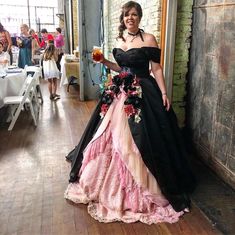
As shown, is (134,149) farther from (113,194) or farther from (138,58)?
(138,58)

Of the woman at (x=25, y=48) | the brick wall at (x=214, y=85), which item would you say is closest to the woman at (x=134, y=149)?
the brick wall at (x=214, y=85)

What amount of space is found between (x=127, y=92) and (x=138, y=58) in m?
0.26

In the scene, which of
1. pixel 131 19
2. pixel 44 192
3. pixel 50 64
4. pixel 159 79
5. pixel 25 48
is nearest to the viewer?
pixel 131 19

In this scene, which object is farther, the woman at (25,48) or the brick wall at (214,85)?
the woman at (25,48)

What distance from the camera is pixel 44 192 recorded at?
2428mm

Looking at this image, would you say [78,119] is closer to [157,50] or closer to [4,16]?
[157,50]

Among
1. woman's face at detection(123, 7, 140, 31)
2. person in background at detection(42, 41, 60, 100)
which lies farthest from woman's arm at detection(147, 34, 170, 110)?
person in background at detection(42, 41, 60, 100)

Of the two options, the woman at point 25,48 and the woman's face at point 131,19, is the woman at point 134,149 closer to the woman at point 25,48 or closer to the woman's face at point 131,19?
the woman's face at point 131,19

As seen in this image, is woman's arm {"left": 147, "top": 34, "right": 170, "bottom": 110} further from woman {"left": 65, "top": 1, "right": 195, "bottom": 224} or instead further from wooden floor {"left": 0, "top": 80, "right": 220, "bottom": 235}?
wooden floor {"left": 0, "top": 80, "right": 220, "bottom": 235}

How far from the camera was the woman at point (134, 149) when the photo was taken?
82.9 inches

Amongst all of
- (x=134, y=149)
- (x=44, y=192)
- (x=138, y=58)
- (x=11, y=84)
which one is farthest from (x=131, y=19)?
(x=11, y=84)

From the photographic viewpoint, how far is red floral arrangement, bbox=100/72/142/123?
2.18m

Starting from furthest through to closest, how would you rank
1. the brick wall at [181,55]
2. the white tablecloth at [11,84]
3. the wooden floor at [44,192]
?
1. the white tablecloth at [11,84]
2. the brick wall at [181,55]
3. the wooden floor at [44,192]

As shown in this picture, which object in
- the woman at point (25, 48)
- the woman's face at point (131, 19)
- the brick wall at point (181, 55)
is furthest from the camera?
the woman at point (25, 48)
